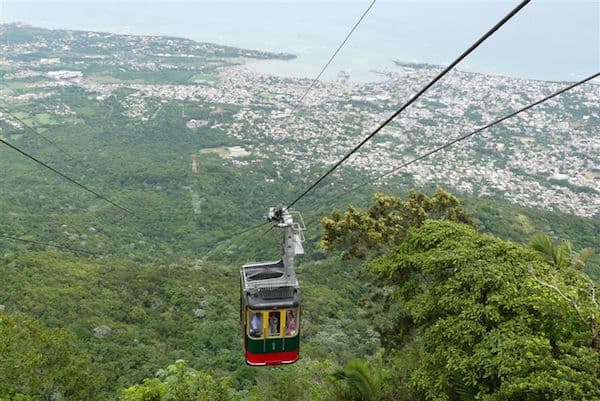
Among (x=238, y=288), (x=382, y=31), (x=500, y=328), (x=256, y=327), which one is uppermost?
(x=382, y=31)

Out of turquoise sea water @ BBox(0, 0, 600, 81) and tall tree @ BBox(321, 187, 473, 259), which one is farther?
turquoise sea water @ BBox(0, 0, 600, 81)

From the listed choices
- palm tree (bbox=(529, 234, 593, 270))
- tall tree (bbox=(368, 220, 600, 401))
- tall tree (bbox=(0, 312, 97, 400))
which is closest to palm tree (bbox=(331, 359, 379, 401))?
tall tree (bbox=(368, 220, 600, 401))

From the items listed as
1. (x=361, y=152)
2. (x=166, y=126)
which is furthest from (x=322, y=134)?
(x=166, y=126)

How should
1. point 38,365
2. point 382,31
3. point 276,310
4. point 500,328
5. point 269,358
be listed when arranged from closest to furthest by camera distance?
point 500,328 → point 276,310 → point 269,358 → point 38,365 → point 382,31

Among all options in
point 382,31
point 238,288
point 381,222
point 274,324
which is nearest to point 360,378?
point 274,324

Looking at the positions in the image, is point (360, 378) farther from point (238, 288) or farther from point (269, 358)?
point (238, 288)

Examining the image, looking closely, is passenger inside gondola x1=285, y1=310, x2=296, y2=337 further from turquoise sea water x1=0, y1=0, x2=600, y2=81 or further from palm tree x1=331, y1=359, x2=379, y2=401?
turquoise sea water x1=0, y1=0, x2=600, y2=81
